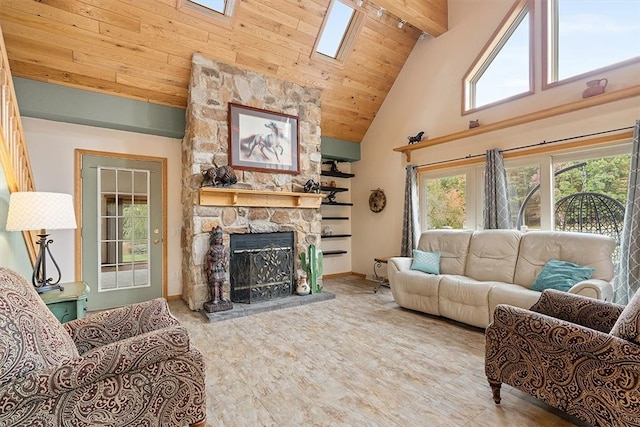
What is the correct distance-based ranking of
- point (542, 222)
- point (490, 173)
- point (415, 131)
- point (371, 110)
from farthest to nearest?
1. point (371, 110)
2. point (415, 131)
3. point (490, 173)
4. point (542, 222)

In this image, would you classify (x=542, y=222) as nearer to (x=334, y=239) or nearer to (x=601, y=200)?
(x=601, y=200)

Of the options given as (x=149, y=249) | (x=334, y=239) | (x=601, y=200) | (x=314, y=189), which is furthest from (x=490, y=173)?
(x=149, y=249)

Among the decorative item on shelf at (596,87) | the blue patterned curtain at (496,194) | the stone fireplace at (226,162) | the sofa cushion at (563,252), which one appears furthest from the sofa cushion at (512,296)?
the stone fireplace at (226,162)

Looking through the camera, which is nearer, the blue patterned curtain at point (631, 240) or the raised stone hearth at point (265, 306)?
the blue patterned curtain at point (631, 240)

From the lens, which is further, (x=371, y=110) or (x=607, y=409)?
(x=371, y=110)

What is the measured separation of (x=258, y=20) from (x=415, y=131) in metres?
2.87

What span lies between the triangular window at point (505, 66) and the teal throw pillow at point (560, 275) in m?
2.14

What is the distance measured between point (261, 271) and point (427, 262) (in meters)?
2.23

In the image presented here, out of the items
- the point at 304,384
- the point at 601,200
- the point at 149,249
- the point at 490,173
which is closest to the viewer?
the point at 304,384

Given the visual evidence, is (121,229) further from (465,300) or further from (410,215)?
(465,300)

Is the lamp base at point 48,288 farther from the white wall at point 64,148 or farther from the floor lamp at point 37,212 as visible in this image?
the white wall at point 64,148

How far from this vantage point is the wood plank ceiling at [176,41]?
318 cm

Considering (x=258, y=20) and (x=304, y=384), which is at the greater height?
(x=258, y=20)

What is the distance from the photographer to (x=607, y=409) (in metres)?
1.46
